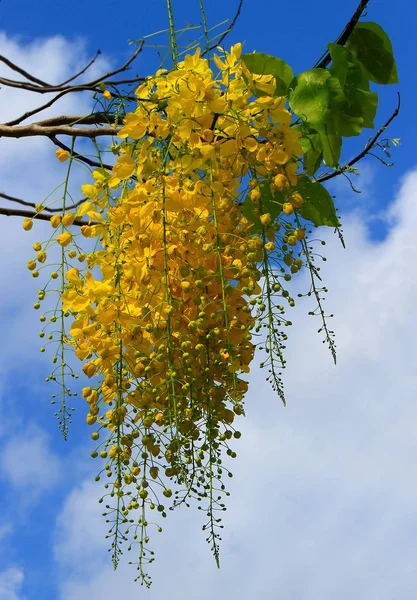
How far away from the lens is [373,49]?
178 centimetres

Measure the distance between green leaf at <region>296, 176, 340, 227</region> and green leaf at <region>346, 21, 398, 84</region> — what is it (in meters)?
0.31

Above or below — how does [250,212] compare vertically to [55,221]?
below

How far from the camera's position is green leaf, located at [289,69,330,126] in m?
1.66

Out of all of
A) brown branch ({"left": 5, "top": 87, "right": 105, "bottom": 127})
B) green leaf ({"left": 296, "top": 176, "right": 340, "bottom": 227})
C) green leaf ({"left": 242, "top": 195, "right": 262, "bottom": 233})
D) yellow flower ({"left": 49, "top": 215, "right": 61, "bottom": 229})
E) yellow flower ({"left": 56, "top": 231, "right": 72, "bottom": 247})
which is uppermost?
brown branch ({"left": 5, "top": 87, "right": 105, "bottom": 127})

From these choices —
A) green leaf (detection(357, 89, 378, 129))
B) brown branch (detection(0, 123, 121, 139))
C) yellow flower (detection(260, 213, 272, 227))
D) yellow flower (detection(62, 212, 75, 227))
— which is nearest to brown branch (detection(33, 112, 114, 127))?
brown branch (detection(0, 123, 121, 139))

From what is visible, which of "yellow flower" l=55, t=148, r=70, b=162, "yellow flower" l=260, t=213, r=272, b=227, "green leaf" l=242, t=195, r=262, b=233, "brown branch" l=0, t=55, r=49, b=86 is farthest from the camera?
"brown branch" l=0, t=55, r=49, b=86

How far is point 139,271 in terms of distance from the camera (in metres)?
1.55

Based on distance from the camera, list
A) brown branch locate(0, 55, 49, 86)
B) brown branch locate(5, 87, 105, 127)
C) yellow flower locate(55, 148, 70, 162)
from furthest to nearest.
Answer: brown branch locate(0, 55, 49, 86)
brown branch locate(5, 87, 105, 127)
yellow flower locate(55, 148, 70, 162)

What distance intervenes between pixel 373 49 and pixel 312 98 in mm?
224

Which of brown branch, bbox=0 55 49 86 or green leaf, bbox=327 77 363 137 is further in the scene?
brown branch, bbox=0 55 49 86

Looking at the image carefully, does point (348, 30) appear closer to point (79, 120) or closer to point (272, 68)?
point (272, 68)

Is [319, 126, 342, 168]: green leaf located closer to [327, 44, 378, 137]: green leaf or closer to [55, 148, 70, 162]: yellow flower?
[327, 44, 378, 137]: green leaf

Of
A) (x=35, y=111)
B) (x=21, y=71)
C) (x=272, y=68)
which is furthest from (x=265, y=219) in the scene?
(x=21, y=71)

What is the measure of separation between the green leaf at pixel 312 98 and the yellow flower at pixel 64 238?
0.52 metres
